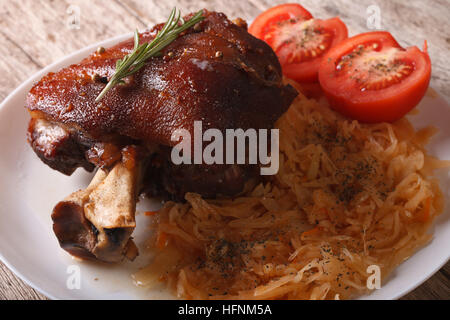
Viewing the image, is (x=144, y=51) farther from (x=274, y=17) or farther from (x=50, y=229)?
(x=274, y=17)

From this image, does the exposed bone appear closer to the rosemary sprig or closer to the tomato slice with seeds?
the rosemary sprig

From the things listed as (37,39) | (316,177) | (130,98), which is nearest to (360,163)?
(316,177)

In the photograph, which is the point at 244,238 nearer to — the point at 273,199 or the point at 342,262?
the point at 273,199

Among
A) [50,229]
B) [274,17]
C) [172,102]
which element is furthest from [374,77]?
[50,229]

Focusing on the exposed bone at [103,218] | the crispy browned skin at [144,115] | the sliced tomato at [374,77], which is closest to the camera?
the exposed bone at [103,218]

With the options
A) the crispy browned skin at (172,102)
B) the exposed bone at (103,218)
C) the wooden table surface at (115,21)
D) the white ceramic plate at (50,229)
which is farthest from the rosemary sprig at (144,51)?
the wooden table surface at (115,21)

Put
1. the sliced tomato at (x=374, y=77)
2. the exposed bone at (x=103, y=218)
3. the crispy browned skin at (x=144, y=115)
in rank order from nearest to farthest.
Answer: the exposed bone at (x=103, y=218) < the crispy browned skin at (x=144, y=115) < the sliced tomato at (x=374, y=77)

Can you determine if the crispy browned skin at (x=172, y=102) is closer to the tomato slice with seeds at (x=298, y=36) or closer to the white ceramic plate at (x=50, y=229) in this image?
the white ceramic plate at (x=50, y=229)
